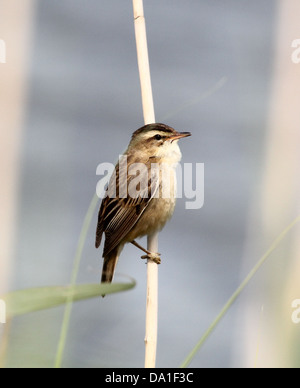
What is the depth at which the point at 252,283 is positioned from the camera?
260 cm

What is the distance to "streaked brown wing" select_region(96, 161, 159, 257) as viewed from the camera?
2.05 metres

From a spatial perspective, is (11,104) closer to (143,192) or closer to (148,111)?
(143,192)

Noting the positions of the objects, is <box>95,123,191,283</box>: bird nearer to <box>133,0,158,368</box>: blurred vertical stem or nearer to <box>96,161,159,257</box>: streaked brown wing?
<box>96,161,159,257</box>: streaked brown wing

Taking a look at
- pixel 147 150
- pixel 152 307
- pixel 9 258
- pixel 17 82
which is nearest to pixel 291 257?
pixel 147 150

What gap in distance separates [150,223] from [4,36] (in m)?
1.72

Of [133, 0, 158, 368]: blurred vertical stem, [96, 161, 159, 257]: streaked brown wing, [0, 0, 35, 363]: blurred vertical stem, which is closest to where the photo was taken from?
[133, 0, 158, 368]: blurred vertical stem

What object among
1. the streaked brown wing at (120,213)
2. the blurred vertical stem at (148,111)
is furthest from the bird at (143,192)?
the blurred vertical stem at (148,111)

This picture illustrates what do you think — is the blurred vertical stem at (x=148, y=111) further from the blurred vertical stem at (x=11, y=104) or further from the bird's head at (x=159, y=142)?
the blurred vertical stem at (x=11, y=104)

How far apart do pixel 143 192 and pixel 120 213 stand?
121mm

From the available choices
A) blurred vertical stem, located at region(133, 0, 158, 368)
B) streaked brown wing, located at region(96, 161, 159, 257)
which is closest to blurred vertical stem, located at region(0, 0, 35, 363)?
streaked brown wing, located at region(96, 161, 159, 257)

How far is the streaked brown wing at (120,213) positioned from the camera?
205cm
